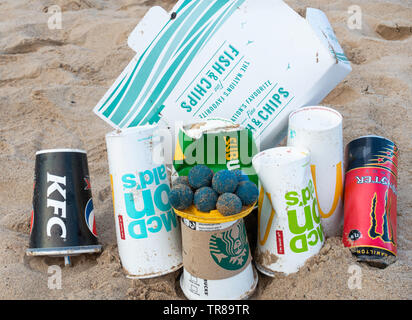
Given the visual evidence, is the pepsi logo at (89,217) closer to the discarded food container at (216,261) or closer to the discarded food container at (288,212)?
the discarded food container at (216,261)

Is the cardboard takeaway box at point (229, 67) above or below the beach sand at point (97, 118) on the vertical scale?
above

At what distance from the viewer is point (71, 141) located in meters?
2.35

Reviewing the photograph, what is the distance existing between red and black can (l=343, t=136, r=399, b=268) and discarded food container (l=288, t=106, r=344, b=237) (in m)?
0.06

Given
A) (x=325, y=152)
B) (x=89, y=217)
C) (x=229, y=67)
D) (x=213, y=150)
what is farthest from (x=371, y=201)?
(x=89, y=217)

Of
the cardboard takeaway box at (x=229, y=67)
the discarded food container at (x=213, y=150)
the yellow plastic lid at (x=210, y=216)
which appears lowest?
the yellow plastic lid at (x=210, y=216)

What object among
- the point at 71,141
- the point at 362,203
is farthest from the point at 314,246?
the point at 71,141

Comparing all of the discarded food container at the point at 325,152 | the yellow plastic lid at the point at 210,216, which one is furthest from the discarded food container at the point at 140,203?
the discarded food container at the point at 325,152

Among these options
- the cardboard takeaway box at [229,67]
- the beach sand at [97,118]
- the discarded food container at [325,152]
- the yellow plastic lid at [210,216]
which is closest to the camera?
the yellow plastic lid at [210,216]

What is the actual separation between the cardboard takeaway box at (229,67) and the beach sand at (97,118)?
47 centimetres

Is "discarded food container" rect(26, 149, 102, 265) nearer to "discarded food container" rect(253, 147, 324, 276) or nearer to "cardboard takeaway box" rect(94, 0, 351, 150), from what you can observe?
"cardboard takeaway box" rect(94, 0, 351, 150)

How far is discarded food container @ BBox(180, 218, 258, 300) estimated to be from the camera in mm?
1306

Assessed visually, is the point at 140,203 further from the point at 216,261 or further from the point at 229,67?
the point at 229,67

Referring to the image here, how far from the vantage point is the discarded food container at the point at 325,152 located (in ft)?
4.89

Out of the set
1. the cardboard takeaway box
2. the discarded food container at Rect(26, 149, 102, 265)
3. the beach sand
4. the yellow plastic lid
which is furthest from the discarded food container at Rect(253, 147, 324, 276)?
the discarded food container at Rect(26, 149, 102, 265)
